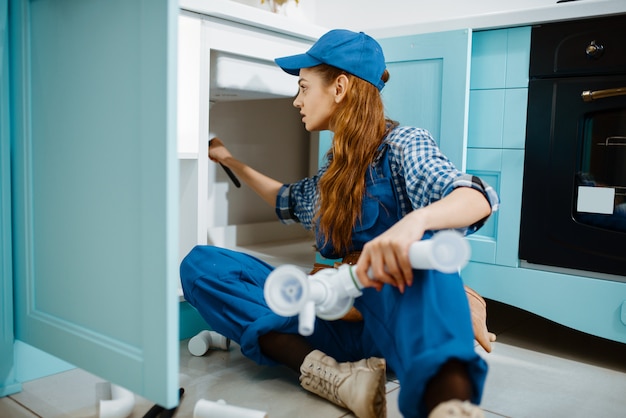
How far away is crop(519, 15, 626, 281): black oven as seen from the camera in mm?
1512

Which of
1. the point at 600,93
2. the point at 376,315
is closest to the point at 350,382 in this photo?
the point at 376,315

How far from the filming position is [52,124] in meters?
1.12

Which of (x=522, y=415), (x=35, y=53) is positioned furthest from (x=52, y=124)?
(x=522, y=415)

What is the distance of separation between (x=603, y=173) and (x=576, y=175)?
2.4 inches

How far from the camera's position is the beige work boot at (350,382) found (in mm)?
1136

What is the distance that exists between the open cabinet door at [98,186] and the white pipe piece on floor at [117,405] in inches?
4.8

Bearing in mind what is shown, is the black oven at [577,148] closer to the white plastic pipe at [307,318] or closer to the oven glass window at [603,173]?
the oven glass window at [603,173]

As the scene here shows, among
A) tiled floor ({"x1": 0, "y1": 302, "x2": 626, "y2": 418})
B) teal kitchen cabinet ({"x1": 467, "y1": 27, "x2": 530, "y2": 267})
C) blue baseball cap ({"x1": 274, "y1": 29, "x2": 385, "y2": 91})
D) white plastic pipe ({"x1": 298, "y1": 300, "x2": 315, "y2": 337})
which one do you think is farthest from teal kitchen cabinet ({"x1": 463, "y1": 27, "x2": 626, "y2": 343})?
white plastic pipe ({"x1": 298, "y1": 300, "x2": 315, "y2": 337})

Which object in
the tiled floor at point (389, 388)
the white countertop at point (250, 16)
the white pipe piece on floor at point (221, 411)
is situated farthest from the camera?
the white countertop at point (250, 16)

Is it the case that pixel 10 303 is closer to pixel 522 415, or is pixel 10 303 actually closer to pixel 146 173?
pixel 146 173

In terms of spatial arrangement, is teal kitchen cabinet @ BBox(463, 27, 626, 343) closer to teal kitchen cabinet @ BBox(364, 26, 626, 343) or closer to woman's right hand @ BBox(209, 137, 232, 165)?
teal kitchen cabinet @ BBox(364, 26, 626, 343)

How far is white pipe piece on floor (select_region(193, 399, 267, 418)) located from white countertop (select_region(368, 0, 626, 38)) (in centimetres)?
114

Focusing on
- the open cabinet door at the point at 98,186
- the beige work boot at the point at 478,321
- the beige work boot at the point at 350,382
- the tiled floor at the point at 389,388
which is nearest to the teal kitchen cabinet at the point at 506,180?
the tiled floor at the point at 389,388

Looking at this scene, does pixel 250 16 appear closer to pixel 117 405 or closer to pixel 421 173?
pixel 421 173
